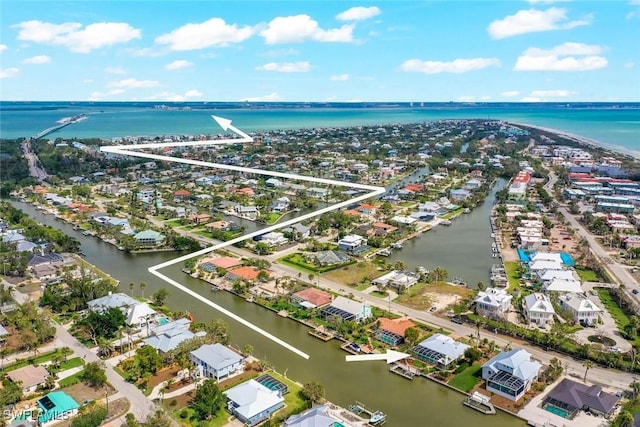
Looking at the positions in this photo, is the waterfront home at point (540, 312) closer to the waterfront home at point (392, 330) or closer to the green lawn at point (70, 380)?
the waterfront home at point (392, 330)

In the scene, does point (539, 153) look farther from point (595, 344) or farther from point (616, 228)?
point (595, 344)

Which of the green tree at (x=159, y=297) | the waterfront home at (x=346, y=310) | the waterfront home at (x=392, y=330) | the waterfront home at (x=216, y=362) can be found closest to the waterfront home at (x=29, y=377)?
the waterfront home at (x=216, y=362)

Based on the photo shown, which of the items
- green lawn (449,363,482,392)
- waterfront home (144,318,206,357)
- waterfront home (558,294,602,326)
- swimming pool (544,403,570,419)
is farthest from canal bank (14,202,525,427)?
waterfront home (558,294,602,326)

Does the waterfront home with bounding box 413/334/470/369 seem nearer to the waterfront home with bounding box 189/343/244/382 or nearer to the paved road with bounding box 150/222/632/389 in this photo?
the paved road with bounding box 150/222/632/389

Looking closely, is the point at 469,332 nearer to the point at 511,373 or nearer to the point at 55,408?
the point at 511,373

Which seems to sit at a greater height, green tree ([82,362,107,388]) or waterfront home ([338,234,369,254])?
waterfront home ([338,234,369,254])

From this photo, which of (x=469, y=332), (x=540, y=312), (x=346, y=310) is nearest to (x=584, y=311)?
(x=540, y=312)
